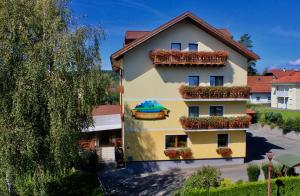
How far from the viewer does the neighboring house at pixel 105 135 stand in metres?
28.5

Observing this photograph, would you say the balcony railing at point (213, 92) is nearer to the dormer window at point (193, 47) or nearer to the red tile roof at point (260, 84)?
the dormer window at point (193, 47)

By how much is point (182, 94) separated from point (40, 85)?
14615 mm

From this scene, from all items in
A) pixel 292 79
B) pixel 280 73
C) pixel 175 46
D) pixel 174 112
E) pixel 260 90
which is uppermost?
pixel 280 73

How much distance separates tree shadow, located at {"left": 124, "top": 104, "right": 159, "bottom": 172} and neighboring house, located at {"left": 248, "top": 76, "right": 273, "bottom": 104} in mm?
60402

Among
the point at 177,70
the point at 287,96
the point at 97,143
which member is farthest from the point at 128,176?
the point at 287,96

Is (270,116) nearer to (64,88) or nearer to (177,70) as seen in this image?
(177,70)

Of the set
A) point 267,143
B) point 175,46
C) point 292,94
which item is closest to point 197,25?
point 175,46

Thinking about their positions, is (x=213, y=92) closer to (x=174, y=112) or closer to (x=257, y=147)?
(x=174, y=112)

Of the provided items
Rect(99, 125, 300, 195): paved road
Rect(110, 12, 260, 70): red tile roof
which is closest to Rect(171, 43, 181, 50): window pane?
Rect(110, 12, 260, 70): red tile roof

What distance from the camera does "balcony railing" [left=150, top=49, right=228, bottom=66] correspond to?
25.6m

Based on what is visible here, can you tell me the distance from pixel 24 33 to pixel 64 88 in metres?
3.02

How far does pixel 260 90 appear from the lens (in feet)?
266

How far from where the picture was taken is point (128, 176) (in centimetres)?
2552

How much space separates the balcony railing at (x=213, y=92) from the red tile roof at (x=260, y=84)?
183 feet
